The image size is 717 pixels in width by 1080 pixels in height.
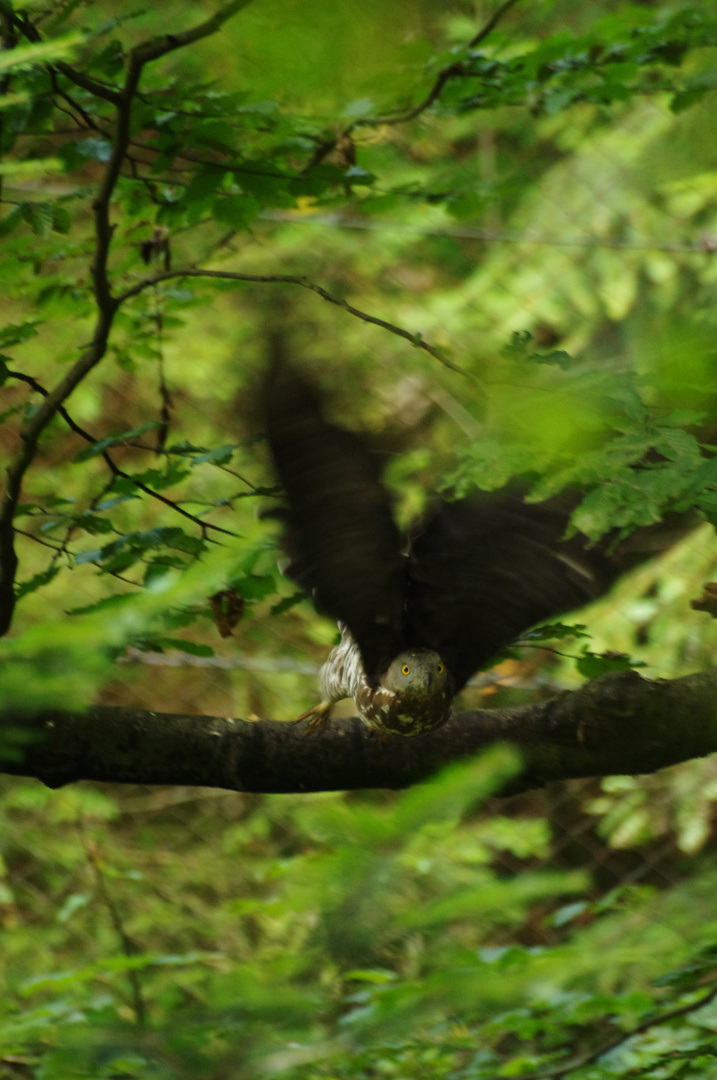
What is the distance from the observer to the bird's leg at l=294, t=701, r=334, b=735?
3.70 ft

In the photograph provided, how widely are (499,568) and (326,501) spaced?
0.18 metres

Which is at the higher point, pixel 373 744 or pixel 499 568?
pixel 499 568

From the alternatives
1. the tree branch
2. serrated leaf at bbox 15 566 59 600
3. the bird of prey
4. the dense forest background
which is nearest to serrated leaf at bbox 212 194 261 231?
the dense forest background

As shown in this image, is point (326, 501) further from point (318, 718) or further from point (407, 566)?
point (318, 718)

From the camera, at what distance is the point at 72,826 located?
276 centimetres

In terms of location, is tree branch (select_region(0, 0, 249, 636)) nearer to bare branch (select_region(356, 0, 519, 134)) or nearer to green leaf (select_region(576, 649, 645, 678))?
bare branch (select_region(356, 0, 519, 134))

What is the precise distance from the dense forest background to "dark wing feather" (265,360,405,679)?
41 mm

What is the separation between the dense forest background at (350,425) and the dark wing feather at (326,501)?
4cm

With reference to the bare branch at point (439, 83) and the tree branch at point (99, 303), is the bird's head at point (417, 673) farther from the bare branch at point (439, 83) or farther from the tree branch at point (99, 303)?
the bare branch at point (439, 83)

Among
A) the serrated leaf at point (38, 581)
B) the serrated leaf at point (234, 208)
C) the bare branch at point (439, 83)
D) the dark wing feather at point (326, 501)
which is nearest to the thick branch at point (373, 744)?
the serrated leaf at point (38, 581)

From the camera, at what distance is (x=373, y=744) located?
1.11 meters

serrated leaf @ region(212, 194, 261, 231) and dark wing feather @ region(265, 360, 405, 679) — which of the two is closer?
dark wing feather @ region(265, 360, 405, 679)

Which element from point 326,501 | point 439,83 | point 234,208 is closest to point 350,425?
point 326,501

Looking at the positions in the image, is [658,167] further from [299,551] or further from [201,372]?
[201,372]
